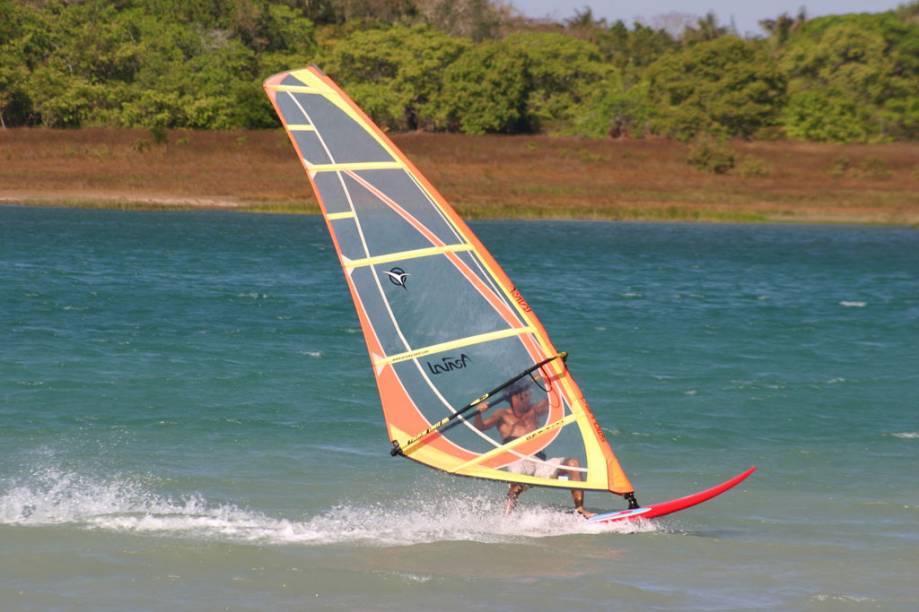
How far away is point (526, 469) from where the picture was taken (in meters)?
8.91

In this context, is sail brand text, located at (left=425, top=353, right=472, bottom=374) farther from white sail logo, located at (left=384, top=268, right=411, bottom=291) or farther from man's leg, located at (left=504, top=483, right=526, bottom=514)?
man's leg, located at (left=504, top=483, right=526, bottom=514)

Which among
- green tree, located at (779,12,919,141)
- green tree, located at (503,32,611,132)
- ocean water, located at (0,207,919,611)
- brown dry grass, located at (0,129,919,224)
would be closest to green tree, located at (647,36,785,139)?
green tree, located at (779,12,919,141)

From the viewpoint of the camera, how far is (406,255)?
8586 millimetres

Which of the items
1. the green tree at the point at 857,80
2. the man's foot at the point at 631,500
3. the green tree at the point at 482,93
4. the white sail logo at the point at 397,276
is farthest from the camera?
the green tree at the point at 857,80

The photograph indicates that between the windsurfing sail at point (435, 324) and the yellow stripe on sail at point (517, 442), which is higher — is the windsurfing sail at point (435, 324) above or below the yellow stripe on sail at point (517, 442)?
above

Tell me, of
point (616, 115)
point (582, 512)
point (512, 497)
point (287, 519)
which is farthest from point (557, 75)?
point (582, 512)

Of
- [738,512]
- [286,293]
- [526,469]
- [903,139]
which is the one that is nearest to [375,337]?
[526,469]

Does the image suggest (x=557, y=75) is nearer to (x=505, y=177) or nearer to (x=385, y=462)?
(x=505, y=177)

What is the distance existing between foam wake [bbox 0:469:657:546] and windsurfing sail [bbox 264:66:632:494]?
0.83 m

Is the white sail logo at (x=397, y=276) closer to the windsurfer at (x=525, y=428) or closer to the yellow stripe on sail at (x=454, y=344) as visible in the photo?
the yellow stripe on sail at (x=454, y=344)

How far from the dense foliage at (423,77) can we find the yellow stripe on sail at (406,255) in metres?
59.9

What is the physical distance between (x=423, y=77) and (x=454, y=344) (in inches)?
2609

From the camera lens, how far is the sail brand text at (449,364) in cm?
877

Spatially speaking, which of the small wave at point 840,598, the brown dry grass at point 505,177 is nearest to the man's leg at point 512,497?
the small wave at point 840,598
